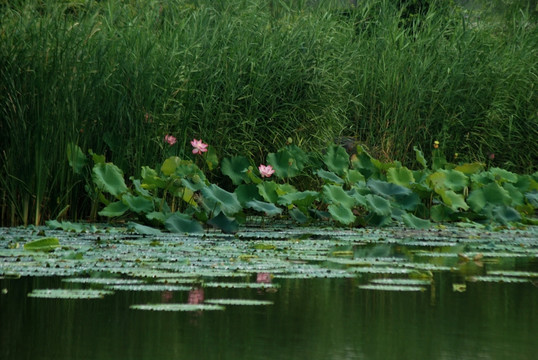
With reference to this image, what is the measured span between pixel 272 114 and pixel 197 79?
2.63ft

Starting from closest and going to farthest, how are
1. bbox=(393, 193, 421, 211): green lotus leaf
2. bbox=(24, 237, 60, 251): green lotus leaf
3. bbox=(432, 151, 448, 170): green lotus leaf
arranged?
bbox=(24, 237, 60, 251): green lotus leaf, bbox=(393, 193, 421, 211): green lotus leaf, bbox=(432, 151, 448, 170): green lotus leaf

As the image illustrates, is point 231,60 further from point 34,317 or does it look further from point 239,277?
point 34,317

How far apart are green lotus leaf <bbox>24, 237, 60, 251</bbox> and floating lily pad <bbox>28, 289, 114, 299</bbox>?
1230mm

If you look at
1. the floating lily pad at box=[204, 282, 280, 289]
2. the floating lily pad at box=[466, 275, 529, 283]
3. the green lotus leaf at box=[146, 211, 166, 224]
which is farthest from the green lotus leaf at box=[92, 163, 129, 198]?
the floating lily pad at box=[466, 275, 529, 283]

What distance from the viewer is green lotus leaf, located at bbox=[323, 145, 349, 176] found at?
24.7 feet

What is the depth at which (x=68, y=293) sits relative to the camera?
3.44 metres

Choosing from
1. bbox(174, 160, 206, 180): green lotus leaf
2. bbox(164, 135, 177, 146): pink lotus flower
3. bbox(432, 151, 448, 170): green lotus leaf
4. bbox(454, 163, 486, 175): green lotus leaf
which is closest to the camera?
bbox(174, 160, 206, 180): green lotus leaf

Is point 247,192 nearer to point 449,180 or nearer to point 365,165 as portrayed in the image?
point 365,165

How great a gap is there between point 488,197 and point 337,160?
120 cm

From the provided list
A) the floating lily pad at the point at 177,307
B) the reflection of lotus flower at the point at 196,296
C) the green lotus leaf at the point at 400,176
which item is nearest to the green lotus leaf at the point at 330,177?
the green lotus leaf at the point at 400,176

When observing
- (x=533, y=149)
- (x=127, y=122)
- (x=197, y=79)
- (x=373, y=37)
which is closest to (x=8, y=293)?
(x=127, y=122)

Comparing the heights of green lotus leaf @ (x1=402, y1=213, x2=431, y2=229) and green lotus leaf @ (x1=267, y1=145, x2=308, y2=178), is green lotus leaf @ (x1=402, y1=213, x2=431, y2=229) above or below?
below

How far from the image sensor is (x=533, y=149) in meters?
9.77

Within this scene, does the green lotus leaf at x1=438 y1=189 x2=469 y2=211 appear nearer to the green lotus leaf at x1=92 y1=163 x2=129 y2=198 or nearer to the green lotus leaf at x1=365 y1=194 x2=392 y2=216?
the green lotus leaf at x1=365 y1=194 x2=392 y2=216
